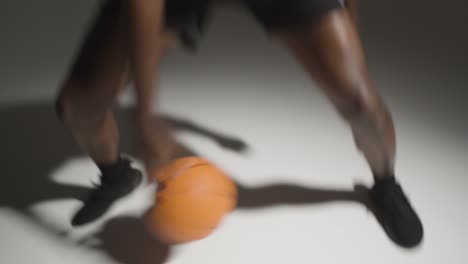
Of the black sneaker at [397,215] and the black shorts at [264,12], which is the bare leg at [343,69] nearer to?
the black shorts at [264,12]

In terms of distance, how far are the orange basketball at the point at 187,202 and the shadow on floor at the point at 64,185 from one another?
21cm

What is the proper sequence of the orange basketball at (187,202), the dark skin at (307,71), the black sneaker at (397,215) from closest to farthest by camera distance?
1. the dark skin at (307,71)
2. the orange basketball at (187,202)
3. the black sneaker at (397,215)

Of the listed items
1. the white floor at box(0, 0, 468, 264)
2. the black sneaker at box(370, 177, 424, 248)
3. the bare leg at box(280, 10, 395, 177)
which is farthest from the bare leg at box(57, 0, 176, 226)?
the black sneaker at box(370, 177, 424, 248)

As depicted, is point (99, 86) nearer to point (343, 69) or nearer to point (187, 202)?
point (187, 202)

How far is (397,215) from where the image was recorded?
1.42 m

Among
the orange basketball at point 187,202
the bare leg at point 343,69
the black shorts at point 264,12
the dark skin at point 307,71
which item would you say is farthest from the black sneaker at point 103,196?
the bare leg at point 343,69

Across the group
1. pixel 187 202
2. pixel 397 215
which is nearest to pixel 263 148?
pixel 397 215

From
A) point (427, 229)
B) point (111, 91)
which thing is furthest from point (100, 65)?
point (427, 229)

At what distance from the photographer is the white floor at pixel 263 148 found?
56.7 inches

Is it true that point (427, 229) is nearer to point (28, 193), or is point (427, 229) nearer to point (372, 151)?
point (372, 151)

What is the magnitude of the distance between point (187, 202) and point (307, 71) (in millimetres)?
421

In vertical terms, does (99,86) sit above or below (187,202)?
above

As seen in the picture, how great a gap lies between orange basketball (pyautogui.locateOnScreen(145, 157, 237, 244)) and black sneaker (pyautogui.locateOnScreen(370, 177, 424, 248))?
0.47 meters

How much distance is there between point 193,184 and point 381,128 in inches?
19.4
